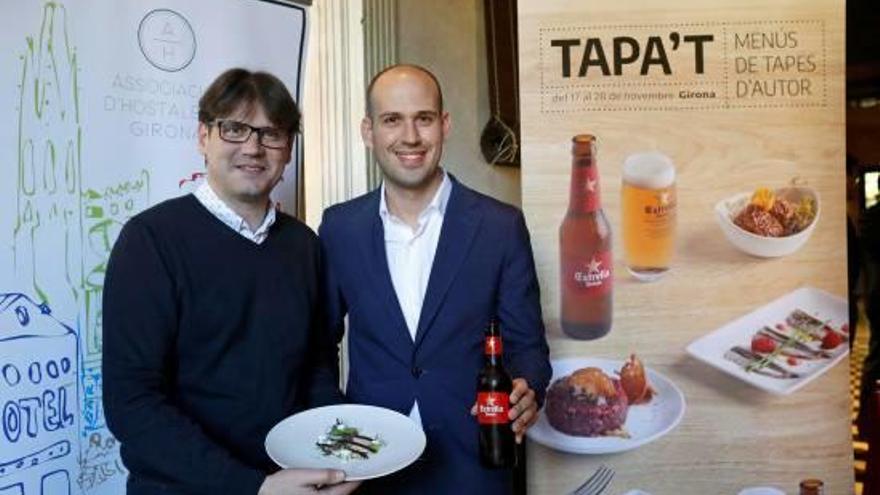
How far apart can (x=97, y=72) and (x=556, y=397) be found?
138 cm

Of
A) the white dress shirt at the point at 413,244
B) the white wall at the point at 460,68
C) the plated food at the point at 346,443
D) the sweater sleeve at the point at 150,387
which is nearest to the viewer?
the sweater sleeve at the point at 150,387

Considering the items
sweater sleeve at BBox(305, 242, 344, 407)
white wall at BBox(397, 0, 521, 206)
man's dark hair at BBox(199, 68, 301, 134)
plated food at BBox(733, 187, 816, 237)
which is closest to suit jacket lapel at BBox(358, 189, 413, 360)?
sweater sleeve at BBox(305, 242, 344, 407)

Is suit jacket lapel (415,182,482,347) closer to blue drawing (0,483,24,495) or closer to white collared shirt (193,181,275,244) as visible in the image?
white collared shirt (193,181,275,244)

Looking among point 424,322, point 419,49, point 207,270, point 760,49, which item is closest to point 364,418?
point 424,322

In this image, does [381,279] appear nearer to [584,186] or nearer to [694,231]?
[584,186]

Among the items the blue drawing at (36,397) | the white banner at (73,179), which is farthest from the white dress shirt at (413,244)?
→ the blue drawing at (36,397)

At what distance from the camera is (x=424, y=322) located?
5.92 feet

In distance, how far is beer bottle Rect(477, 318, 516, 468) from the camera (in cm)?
167

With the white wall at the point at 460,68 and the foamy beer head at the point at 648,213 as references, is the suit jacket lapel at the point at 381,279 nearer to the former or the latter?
the foamy beer head at the point at 648,213

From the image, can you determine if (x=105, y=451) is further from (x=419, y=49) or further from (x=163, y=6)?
(x=419, y=49)

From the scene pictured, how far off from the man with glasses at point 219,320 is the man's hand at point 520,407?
1.20 ft

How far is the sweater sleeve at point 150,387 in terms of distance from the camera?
1.44 metres

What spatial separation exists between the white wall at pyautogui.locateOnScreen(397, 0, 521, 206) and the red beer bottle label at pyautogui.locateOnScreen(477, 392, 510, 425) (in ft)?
5.82

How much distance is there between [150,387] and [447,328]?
0.63 metres
